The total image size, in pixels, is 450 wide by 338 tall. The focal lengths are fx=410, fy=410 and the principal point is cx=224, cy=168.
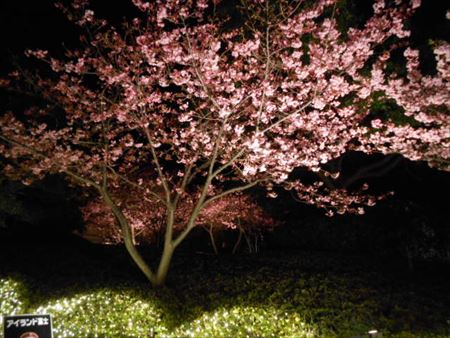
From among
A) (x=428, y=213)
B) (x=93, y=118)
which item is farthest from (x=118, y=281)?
(x=428, y=213)

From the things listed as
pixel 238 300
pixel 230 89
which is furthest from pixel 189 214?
pixel 230 89

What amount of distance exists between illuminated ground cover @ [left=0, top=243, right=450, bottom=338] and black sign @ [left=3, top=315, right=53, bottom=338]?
1.69 m

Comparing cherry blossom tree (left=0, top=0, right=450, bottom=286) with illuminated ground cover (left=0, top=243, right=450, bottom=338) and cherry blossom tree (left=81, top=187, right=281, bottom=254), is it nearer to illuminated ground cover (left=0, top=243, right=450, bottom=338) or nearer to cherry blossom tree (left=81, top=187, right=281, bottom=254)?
illuminated ground cover (left=0, top=243, right=450, bottom=338)

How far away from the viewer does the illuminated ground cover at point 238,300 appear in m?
6.88

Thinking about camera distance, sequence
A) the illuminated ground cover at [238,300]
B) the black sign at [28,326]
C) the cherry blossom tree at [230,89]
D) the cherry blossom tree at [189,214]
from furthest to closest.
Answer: the cherry blossom tree at [189,214] < the cherry blossom tree at [230,89] < the illuminated ground cover at [238,300] < the black sign at [28,326]

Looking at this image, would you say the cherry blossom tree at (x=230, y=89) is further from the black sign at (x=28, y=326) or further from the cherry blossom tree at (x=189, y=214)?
the cherry blossom tree at (x=189, y=214)

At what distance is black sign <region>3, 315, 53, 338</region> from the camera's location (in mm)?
5535

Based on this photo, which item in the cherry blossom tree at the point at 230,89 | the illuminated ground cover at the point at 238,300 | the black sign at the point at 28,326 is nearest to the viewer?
the black sign at the point at 28,326

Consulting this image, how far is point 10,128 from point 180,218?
21.6 ft

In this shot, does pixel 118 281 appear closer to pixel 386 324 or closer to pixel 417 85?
pixel 386 324

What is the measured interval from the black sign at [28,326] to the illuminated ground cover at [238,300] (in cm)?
169

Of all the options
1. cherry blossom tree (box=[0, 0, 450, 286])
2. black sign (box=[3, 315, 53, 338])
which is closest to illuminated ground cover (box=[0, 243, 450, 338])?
cherry blossom tree (box=[0, 0, 450, 286])

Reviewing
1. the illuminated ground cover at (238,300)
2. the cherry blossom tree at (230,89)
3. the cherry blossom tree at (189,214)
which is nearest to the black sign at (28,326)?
the illuminated ground cover at (238,300)

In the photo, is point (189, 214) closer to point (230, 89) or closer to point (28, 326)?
point (230, 89)
